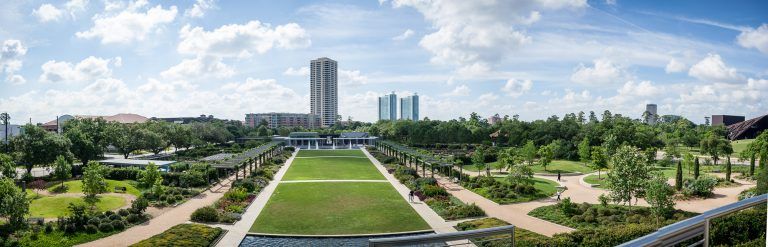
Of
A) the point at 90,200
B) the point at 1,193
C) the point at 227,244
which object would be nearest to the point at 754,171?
the point at 227,244

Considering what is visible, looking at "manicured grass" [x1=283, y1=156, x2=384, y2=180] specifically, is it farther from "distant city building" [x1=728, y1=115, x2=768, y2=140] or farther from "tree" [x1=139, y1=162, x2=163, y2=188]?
"distant city building" [x1=728, y1=115, x2=768, y2=140]

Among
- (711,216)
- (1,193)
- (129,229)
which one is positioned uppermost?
(711,216)

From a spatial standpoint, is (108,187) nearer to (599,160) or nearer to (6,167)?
(6,167)

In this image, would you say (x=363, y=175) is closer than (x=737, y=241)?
No

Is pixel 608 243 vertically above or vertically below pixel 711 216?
below

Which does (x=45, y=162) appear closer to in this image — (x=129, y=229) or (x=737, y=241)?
(x=129, y=229)

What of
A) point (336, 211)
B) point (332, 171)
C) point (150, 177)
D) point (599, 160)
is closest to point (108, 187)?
point (150, 177)

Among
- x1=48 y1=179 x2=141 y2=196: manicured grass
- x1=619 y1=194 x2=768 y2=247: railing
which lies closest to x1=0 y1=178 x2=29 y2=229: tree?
x1=48 y1=179 x2=141 y2=196: manicured grass
